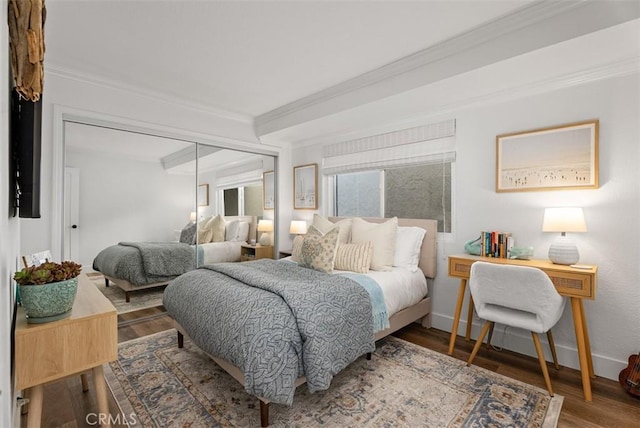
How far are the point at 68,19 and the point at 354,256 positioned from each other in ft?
9.45

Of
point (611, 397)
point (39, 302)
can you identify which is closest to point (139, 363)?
point (39, 302)

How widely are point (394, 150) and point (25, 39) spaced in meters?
3.19

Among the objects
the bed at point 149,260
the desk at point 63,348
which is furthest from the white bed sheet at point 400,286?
the bed at point 149,260

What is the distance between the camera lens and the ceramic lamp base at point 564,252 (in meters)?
2.23

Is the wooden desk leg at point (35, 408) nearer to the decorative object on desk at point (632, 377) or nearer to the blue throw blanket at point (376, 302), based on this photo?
the blue throw blanket at point (376, 302)

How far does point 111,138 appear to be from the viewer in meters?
3.20

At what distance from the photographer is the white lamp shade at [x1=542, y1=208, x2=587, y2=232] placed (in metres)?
2.24

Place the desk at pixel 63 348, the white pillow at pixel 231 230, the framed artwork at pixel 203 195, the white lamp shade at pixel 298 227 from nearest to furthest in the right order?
the desk at pixel 63 348
the framed artwork at pixel 203 195
the white pillow at pixel 231 230
the white lamp shade at pixel 298 227

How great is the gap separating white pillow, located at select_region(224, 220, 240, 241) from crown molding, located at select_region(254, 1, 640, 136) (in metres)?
1.93

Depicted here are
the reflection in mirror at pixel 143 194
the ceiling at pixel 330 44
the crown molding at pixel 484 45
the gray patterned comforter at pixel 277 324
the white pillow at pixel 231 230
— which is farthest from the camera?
the white pillow at pixel 231 230

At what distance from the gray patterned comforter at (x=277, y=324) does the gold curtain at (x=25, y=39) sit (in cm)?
145

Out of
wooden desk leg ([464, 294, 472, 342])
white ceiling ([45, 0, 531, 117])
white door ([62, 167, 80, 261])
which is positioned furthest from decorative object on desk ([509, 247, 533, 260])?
white door ([62, 167, 80, 261])

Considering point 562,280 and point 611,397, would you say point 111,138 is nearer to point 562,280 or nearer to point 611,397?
point 562,280

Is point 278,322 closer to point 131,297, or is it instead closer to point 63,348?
point 63,348
